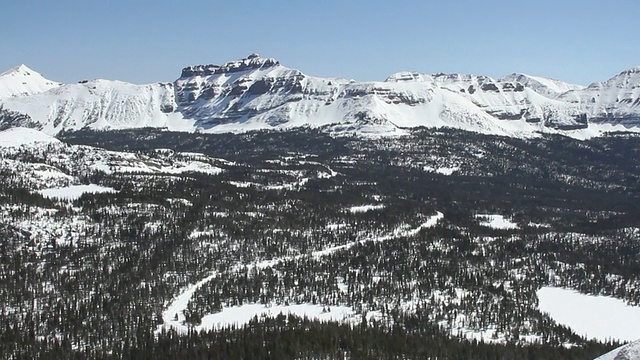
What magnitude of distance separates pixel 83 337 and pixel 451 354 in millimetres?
89646

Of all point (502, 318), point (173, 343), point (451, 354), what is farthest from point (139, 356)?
point (502, 318)

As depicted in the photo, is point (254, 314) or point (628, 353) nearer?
point (628, 353)

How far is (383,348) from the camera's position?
156750 millimetres

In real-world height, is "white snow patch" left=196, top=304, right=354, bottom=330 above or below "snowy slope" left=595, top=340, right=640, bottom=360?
below

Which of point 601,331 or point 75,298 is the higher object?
point 75,298

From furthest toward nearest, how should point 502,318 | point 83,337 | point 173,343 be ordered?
1. point 502,318
2. point 83,337
3. point 173,343

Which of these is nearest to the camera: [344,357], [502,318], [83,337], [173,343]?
[344,357]

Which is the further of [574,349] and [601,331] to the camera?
[601,331]

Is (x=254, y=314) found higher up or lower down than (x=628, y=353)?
lower down

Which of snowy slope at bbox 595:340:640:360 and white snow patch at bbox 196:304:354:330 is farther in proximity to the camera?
white snow patch at bbox 196:304:354:330

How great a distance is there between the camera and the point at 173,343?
16025 cm

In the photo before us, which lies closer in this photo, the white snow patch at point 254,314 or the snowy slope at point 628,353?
the snowy slope at point 628,353

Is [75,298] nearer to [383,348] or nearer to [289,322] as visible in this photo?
[289,322]

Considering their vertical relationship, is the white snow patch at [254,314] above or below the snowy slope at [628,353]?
below
